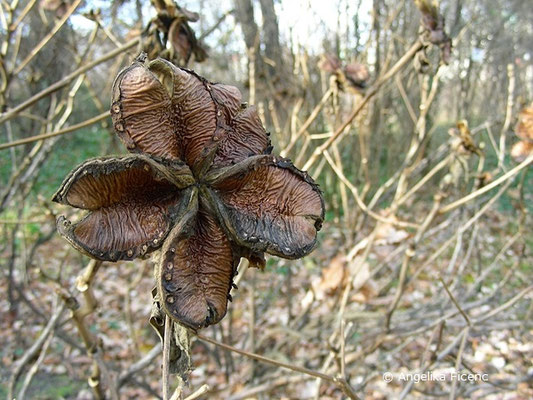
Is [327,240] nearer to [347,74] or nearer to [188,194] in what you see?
[347,74]

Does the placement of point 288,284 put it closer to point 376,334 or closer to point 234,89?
point 376,334

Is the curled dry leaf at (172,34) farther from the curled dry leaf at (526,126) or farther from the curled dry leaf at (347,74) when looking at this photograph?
the curled dry leaf at (526,126)

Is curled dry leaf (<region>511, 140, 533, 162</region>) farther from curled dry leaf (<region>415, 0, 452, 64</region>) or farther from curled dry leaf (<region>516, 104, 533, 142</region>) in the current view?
curled dry leaf (<region>415, 0, 452, 64</region>)

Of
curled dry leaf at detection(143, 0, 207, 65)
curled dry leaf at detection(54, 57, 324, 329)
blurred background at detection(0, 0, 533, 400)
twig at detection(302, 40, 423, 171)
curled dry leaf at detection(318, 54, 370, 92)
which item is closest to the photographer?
curled dry leaf at detection(54, 57, 324, 329)

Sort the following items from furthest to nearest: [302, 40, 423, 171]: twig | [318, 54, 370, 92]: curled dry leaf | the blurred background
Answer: [318, 54, 370, 92]: curled dry leaf < the blurred background < [302, 40, 423, 171]: twig

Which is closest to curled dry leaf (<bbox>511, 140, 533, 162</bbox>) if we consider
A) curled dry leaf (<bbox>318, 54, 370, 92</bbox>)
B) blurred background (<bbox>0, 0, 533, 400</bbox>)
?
blurred background (<bbox>0, 0, 533, 400</bbox>)

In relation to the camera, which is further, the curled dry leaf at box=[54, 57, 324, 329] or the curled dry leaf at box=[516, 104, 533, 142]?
the curled dry leaf at box=[516, 104, 533, 142]

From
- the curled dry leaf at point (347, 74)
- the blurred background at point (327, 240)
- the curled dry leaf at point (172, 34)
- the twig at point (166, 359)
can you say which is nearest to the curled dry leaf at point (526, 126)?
the blurred background at point (327, 240)
